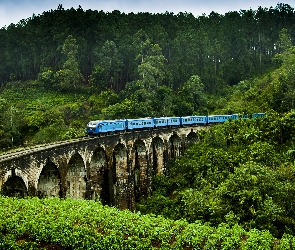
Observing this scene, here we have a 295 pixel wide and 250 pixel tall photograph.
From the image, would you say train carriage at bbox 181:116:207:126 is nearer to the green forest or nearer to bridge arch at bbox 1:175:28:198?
the green forest

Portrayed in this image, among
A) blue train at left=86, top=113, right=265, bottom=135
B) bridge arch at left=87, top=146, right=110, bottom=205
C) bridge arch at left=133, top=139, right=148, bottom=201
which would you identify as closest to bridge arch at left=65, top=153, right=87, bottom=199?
bridge arch at left=87, top=146, right=110, bottom=205

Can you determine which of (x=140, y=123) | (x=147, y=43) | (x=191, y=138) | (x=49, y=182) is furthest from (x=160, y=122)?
(x=147, y=43)

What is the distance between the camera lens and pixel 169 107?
179 feet

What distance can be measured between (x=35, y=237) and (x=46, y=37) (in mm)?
69475

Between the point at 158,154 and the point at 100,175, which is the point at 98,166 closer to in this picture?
the point at 100,175

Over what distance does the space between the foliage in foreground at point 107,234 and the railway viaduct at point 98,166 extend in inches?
187

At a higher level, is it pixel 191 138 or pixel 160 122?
pixel 160 122

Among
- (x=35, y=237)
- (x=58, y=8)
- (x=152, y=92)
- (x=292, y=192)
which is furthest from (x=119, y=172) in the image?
(x=58, y=8)

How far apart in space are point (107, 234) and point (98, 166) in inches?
661

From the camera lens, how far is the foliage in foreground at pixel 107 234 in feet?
32.8

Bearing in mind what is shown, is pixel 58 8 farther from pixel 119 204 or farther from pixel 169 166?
pixel 119 204

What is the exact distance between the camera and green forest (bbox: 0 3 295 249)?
10.6 m

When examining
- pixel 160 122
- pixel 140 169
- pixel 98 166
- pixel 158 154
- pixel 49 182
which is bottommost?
pixel 140 169

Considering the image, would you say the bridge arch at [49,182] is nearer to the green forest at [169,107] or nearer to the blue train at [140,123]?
the green forest at [169,107]
